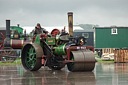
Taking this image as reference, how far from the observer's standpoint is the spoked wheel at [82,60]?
43.5ft

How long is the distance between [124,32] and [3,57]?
2109cm

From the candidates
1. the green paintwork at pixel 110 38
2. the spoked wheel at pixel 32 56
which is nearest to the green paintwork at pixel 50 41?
the spoked wheel at pixel 32 56

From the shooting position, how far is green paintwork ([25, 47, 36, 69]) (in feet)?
49.0

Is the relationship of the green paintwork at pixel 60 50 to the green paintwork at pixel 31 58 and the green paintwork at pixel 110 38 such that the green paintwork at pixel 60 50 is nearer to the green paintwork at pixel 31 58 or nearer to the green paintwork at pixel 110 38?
the green paintwork at pixel 31 58

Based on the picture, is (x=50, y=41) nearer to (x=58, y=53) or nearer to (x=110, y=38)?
(x=58, y=53)

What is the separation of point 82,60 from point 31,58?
2.92 meters

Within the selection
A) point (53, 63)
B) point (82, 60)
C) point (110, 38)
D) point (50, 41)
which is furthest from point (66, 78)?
point (110, 38)

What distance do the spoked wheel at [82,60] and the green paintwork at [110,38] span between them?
2835 centimetres

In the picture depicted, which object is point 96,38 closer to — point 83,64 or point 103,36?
point 103,36

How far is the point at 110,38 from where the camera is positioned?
41812mm

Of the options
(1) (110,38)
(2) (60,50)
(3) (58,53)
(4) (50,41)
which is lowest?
(3) (58,53)

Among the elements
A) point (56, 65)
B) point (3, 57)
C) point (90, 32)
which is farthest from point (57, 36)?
point (90, 32)

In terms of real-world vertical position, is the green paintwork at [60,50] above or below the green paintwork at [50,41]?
below

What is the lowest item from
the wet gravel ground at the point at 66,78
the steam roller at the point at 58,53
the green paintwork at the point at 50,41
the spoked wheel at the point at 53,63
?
the wet gravel ground at the point at 66,78
